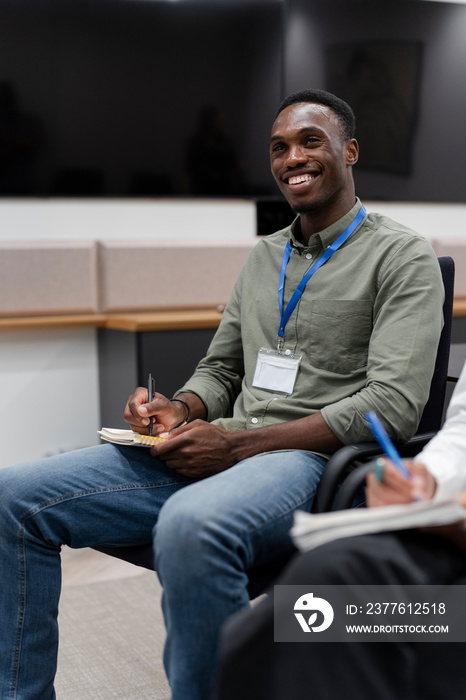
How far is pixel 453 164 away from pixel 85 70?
6.63ft

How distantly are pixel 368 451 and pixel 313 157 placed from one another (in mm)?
706

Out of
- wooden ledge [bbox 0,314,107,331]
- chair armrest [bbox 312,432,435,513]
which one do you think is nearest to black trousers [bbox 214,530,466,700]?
chair armrest [bbox 312,432,435,513]

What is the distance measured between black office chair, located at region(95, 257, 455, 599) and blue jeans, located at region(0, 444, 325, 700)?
33mm

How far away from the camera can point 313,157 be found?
175 cm

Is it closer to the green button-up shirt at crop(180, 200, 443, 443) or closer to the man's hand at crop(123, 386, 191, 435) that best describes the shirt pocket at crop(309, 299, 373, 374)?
the green button-up shirt at crop(180, 200, 443, 443)

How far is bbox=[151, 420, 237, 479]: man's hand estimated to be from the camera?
5.05 feet

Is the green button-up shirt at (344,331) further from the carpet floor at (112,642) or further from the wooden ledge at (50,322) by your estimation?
the wooden ledge at (50,322)

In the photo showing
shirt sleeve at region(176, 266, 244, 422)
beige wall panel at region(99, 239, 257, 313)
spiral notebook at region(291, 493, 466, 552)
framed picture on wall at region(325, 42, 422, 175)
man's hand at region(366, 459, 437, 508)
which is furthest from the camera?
framed picture on wall at region(325, 42, 422, 175)

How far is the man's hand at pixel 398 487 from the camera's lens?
44.0 inches

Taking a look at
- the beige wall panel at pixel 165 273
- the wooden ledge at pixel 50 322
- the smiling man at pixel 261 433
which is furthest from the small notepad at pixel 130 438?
the beige wall panel at pixel 165 273

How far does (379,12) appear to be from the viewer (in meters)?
3.83

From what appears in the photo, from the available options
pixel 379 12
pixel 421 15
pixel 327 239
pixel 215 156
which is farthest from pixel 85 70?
pixel 327 239

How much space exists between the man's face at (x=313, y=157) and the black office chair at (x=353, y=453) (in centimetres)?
31

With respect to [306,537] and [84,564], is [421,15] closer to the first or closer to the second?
[84,564]
